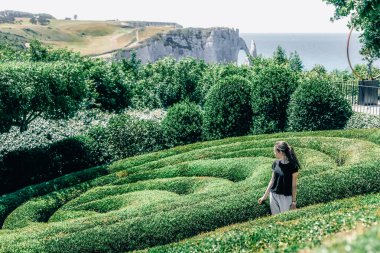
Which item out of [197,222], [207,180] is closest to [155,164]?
[207,180]

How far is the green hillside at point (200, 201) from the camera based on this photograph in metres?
9.63

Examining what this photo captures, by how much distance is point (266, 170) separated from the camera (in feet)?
52.9

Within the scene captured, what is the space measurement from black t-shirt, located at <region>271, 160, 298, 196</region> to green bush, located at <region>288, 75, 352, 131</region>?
1230 cm

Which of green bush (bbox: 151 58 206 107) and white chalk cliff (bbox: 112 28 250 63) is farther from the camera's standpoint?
white chalk cliff (bbox: 112 28 250 63)

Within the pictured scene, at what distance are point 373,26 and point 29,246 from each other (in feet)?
68.3

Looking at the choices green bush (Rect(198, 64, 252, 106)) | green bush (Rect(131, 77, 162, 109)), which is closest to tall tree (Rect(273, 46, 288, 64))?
green bush (Rect(198, 64, 252, 106))

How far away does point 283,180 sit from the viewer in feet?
37.3

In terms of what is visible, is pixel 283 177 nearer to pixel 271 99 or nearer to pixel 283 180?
pixel 283 180

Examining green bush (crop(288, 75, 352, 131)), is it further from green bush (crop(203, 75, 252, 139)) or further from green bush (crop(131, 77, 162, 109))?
green bush (crop(131, 77, 162, 109))

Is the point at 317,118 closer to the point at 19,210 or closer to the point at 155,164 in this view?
the point at 155,164

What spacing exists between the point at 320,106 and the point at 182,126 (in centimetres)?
703

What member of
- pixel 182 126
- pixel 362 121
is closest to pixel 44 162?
pixel 182 126

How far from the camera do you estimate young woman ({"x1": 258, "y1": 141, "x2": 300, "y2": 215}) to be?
1116 cm

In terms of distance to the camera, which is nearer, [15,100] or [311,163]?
[311,163]
